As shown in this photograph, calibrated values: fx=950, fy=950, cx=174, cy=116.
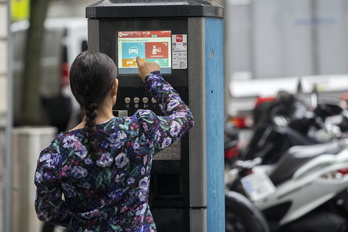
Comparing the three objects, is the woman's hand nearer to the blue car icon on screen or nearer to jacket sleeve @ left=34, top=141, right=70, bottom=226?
the blue car icon on screen

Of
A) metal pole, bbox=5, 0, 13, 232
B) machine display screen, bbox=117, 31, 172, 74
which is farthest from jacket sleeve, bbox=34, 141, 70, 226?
metal pole, bbox=5, 0, 13, 232

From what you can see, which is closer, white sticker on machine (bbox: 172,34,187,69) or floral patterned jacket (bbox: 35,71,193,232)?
floral patterned jacket (bbox: 35,71,193,232)

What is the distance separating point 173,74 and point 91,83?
0.79m

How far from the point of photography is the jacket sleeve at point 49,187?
11.3ft

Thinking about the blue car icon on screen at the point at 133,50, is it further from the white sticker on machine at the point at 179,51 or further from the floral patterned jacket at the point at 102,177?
the floral patterned jacket at the point at 102,177

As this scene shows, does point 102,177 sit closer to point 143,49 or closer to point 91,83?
point 91,83

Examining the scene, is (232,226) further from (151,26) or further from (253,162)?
(151,26)

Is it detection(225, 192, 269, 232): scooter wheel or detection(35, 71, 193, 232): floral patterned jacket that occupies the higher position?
detection(35, 71, 193, 232): floral patterned jacket

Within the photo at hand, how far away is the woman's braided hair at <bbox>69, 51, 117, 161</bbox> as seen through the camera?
3.44m

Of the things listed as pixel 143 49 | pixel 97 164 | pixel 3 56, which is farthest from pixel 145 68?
pixel 3 56

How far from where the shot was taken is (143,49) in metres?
4.17

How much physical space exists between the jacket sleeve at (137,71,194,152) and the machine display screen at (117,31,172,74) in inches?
8.2

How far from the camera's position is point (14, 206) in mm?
8695

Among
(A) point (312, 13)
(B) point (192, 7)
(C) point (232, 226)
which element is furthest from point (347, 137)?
(A) point (312, 13)
